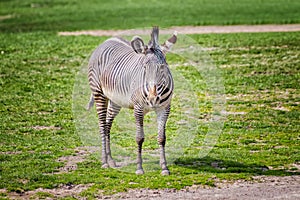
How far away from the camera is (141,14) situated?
34.8 meters

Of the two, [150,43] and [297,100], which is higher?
[150,43]

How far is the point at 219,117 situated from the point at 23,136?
433cm

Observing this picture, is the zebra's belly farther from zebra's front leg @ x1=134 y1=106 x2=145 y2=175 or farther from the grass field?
the grass field

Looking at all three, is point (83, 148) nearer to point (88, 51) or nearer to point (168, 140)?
point (168, 140)

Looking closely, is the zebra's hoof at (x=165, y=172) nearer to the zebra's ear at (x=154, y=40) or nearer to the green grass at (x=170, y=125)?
the green grass at (x=170, y=125)

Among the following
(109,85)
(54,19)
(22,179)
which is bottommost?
(22,179)

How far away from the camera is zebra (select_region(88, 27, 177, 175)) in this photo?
441 inches

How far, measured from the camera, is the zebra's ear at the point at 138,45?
37.8 feet

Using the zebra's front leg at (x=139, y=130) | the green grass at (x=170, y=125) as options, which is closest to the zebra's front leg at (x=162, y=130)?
the green grass at (x=170, y=125)

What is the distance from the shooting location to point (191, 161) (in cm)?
1253

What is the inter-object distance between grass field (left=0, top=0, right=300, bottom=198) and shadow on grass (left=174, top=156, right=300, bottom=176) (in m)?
0.02

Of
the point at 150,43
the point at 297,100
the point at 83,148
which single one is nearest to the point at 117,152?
the point at 83,148

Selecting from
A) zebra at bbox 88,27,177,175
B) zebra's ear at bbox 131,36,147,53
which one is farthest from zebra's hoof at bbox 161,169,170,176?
zebra's ear at bbox 131,36,147,53

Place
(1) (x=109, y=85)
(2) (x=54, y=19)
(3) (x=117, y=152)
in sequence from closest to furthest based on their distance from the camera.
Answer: (1) (x=109, y=85), (3) (x=117, y=152), (2) (x=54, y=19)
